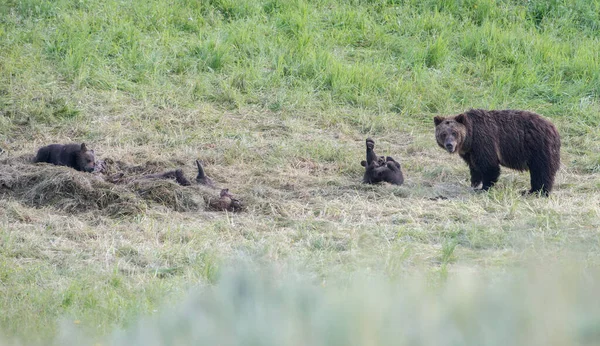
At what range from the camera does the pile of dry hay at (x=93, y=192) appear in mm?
9031

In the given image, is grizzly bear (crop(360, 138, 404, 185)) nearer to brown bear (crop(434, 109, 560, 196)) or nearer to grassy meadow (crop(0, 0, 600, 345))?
grassy meadow (crop(0, 0, 600, 345))

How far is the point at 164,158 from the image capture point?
11695mm

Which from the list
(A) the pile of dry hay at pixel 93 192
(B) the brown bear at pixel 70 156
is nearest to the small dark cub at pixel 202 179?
(A) the pile of dry hay at pixel 93 192

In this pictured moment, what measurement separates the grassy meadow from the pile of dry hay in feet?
0.44

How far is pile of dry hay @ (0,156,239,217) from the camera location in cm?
903

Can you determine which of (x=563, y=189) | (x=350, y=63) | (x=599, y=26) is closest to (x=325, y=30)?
(x=350, y=63)

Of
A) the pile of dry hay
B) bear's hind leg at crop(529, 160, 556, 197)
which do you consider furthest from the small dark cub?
bear's hind leg at crop(529, 160, 556, 197)

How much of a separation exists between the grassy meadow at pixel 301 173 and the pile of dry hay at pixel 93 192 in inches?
5.2

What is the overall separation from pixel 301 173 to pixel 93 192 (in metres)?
3.07

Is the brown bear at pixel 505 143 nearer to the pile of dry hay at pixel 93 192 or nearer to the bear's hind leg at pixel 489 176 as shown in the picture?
the bear's hind leg at pixel 489 176

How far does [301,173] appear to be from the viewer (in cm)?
1126

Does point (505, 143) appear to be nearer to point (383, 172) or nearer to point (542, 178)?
point (542, 178)

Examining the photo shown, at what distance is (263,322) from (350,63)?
43.8 feet

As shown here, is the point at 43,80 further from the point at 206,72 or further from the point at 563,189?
the point at 563,189
